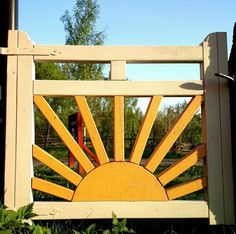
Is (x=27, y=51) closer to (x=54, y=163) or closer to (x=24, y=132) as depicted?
(x=24, y=132)

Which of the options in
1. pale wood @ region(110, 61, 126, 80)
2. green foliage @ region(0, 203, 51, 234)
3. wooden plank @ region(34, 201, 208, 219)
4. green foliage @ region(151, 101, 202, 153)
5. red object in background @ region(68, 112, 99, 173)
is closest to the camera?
green foliage @ region(0, 203, 51, 234)

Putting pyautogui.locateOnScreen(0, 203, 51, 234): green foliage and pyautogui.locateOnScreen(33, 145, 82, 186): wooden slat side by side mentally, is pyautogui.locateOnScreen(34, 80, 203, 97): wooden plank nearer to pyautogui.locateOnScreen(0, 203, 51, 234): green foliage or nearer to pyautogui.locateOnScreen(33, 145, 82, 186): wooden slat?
pyautogui.locateOnScreen(33, 145, 82, 186): wooden slat

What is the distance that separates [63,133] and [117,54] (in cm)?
71

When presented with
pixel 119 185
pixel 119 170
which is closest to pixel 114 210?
pixel 119 185

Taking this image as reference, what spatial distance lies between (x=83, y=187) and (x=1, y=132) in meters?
0.78

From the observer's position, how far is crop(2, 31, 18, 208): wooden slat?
259 centimetres

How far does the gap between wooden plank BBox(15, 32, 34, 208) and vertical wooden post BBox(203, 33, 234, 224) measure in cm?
130

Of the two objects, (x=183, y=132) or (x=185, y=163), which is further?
(x=183, y=132)

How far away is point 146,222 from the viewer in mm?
2916

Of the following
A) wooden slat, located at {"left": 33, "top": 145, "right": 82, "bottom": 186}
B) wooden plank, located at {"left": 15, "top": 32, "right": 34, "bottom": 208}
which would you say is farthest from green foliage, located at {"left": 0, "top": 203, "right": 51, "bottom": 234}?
wooden slat, located at {"left": 33, "top": 145, "right": 82, "bottom": 186}

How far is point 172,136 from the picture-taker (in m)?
2.63

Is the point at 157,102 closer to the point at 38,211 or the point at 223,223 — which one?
the point at 223,223

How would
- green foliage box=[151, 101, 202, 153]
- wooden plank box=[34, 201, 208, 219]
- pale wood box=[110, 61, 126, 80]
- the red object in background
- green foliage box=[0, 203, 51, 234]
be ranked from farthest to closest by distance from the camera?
green foliage box=[151, 101, 202, 153], the red object in background, pale wood box=[110, 61, 126, 80], wooden plank box=[34, 201, 208, 219], green foliage box=[0, 203, 51, 234]

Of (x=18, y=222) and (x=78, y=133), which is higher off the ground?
(x=78, y=133)
